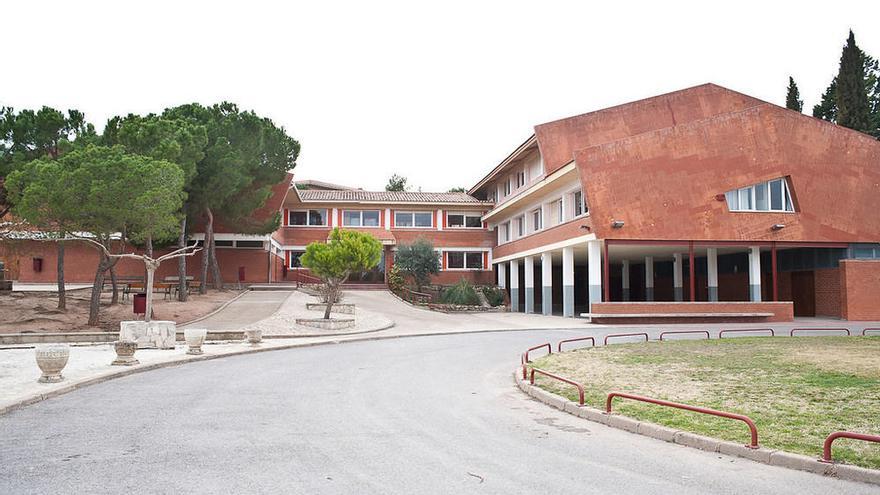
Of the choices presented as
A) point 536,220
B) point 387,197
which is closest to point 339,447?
point 536,220

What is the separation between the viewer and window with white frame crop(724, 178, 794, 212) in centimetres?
3466

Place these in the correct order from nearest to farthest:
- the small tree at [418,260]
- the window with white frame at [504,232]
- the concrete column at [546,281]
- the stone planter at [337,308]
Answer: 1. the stone planter at [337,308]
2. the concrete column at [546,281]
3. the small tree at [418,260]
4. the window with white frame at [504,232]

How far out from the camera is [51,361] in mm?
12508

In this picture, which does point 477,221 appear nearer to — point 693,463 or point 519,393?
point 519,393

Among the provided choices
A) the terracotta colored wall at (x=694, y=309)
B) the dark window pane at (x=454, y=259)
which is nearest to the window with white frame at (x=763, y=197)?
the terracotta colored wall at (x=694, y=309)

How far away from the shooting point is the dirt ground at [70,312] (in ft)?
80.1

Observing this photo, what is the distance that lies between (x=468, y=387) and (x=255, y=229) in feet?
103

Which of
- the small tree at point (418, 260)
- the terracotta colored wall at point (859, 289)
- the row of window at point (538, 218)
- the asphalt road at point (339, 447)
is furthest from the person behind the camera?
the small tree at point (418, 260)

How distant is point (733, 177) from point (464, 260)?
75.5 feet

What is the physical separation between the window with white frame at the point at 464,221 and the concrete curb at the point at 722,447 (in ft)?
139

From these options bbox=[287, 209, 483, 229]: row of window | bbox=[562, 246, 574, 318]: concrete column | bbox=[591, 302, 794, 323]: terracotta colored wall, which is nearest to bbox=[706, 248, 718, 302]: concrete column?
bbox=[591, 302, 794, 323]: terracotta colored wall

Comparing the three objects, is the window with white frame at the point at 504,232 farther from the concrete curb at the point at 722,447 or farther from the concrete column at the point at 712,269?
the concrete curb at the point at 722,447

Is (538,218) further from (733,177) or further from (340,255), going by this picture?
(340,255)

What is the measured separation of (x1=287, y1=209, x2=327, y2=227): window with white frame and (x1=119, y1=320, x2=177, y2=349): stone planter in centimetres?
3134
